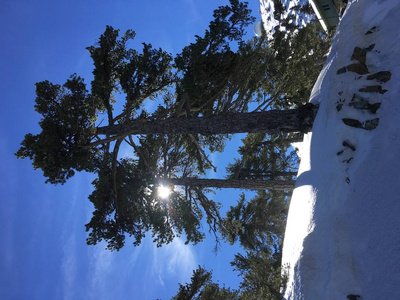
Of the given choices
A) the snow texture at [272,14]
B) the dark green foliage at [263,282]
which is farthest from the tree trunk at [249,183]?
the snow texture at [272,14]

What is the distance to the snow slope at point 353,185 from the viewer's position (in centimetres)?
371

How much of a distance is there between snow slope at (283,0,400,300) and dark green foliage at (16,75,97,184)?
272 inches

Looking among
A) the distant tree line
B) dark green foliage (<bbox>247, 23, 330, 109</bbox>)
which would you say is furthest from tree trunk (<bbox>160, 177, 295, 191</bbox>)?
dark green foliage (<bbox>247, 23, 330, 109</bbox>)

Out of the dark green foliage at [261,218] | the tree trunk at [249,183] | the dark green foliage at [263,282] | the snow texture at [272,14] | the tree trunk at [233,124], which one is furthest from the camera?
the snow texture at [272,14]

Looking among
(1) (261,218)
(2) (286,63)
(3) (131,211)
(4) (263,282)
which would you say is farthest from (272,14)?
(4) (263,282)

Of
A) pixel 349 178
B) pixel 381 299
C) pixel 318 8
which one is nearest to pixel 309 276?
pixel 381 299

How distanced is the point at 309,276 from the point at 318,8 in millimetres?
14834

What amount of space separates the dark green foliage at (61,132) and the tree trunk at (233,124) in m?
0.89

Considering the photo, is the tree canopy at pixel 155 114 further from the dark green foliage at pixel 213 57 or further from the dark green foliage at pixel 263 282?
the dark green foliage at pixel 263 282

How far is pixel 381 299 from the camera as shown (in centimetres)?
331

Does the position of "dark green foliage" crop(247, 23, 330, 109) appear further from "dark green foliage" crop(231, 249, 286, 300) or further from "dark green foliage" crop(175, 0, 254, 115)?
"dark green foliage" crop(231, 249, 286, 300)

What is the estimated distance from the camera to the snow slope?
3.71 meters

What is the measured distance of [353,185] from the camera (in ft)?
14.9

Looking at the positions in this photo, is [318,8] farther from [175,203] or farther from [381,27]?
[175,203]
